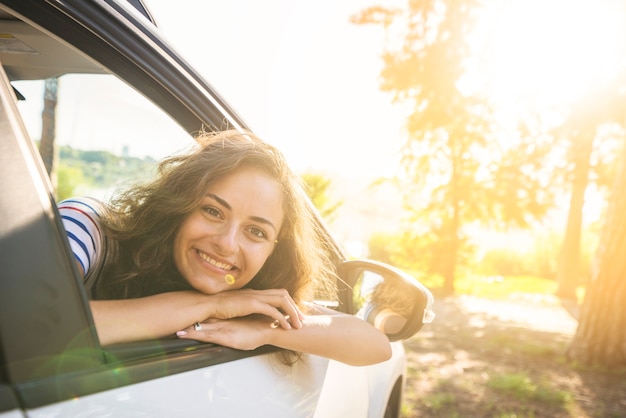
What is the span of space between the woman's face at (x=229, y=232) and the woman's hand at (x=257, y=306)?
8 cm

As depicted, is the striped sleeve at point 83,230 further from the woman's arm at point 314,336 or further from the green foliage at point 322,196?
the green foliage at point 322,196

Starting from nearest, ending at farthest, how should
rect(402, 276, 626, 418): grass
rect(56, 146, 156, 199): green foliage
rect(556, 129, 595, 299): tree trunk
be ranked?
rect(56, 146, 156, 199): green foliage, rect(402, 276, 626, 418): grass, rect(556, 129, 595, 299): tree trunk

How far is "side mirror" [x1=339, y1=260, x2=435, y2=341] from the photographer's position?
202cm

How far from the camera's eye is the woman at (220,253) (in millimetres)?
1424

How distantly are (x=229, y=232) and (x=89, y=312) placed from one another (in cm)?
59

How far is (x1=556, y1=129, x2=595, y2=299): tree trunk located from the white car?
999 cm

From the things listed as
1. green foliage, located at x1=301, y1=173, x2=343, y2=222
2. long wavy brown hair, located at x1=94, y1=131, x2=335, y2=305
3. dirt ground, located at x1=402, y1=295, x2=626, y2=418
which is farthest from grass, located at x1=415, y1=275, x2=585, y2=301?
long wavy brown hair, located at x1=94, y1=131, x2=335, y2=305

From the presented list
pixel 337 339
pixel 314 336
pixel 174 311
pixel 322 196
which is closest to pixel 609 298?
pixel 337 339

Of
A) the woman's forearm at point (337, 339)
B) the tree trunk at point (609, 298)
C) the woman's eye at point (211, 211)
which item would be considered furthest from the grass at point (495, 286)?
the woman's eye at point (211, 211)

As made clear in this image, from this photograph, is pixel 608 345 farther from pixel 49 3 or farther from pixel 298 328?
pixel 49 3

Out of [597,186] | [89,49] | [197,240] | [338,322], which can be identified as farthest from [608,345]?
[597,186]

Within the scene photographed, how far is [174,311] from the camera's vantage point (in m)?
1.31

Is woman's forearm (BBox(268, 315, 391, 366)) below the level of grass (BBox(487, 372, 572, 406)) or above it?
above

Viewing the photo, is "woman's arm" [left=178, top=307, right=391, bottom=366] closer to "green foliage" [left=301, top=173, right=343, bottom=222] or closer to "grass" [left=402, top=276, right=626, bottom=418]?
"grass" [left=402, top=276, right=626, bottom=418]
